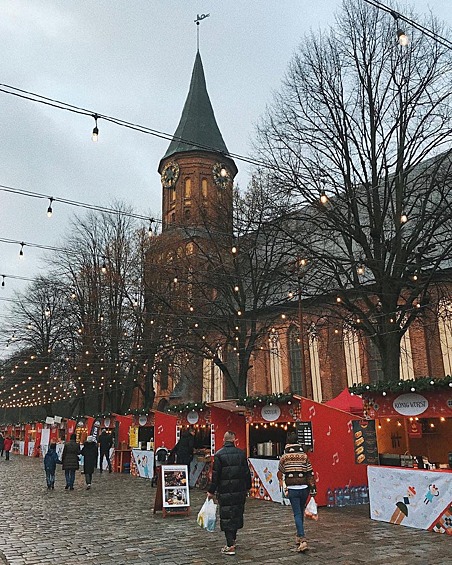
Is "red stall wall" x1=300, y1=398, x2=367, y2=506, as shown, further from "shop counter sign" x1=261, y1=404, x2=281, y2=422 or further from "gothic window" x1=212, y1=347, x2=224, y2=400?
"gothic window" x1=212, y1=347, x2=224, y2=400

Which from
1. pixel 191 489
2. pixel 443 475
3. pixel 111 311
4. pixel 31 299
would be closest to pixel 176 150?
pixel 31 299

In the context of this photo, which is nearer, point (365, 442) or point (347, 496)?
point (365, 442)

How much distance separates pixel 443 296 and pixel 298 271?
494 centimetres

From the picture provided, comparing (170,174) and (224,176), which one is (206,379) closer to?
(170,174)

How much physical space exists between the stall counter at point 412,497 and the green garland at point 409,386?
1.53m

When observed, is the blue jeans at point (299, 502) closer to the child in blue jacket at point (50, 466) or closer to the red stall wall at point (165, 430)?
the child in blue jacket at point (50, 466)

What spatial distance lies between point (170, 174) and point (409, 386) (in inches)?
1798

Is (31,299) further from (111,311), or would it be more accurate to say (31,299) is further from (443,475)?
(443,475)

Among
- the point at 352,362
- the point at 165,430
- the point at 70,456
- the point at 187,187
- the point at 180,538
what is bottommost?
the point at 180,538

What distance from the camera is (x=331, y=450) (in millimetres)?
12766

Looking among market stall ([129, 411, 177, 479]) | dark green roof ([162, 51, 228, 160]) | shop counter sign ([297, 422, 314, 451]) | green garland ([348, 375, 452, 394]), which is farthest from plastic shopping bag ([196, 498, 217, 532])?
dark green roof ([162, 51, 228, 160])

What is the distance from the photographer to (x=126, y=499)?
543 inches

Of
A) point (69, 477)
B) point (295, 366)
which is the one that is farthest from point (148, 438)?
point (295, 366)

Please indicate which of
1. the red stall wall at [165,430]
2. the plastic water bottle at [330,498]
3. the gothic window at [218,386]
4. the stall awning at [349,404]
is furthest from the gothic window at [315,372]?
the plastic water bottle at [330,498]
